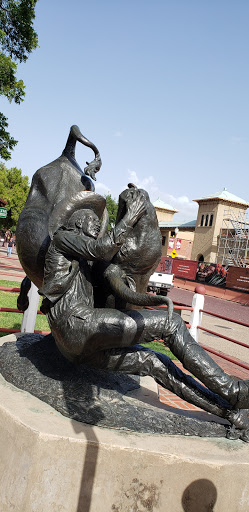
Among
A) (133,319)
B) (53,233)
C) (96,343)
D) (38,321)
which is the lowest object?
(38,321)

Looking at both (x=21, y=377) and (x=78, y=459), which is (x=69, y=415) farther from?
(x=21, y=377)

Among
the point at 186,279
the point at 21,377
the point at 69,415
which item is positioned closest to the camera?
the point at 69,415

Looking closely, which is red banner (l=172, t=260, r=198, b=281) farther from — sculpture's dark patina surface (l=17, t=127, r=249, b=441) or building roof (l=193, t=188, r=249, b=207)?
sculpture's dark patina surface (l=17, t=127, r=249, b=441)

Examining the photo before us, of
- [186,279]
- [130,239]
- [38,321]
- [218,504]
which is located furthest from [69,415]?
[186,279]

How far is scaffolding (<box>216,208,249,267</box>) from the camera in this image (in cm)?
3888

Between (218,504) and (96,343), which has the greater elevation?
(96,343)

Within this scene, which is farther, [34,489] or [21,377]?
[21,377]

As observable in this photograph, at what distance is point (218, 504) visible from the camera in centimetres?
248

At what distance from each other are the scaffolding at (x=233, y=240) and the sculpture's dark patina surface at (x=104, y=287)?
117 ft

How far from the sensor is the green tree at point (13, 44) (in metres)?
12.5

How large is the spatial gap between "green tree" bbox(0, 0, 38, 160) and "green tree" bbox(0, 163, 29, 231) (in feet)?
60.4

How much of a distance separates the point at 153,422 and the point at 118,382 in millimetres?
863

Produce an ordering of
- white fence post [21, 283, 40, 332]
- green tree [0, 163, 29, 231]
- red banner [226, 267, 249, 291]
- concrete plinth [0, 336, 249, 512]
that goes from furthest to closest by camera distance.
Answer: green tree [0, 163, 29, 231]
red banner [226, 267, 249, 291]
white fence post [21, 283, 40, 332]
concrete plinth [0, 336, 249, 512]

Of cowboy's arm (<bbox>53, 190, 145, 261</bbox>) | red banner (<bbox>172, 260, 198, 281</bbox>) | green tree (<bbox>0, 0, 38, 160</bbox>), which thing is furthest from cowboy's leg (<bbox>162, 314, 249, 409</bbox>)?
red banner (<bbox>172, 260, 198, 281</bbox>)
